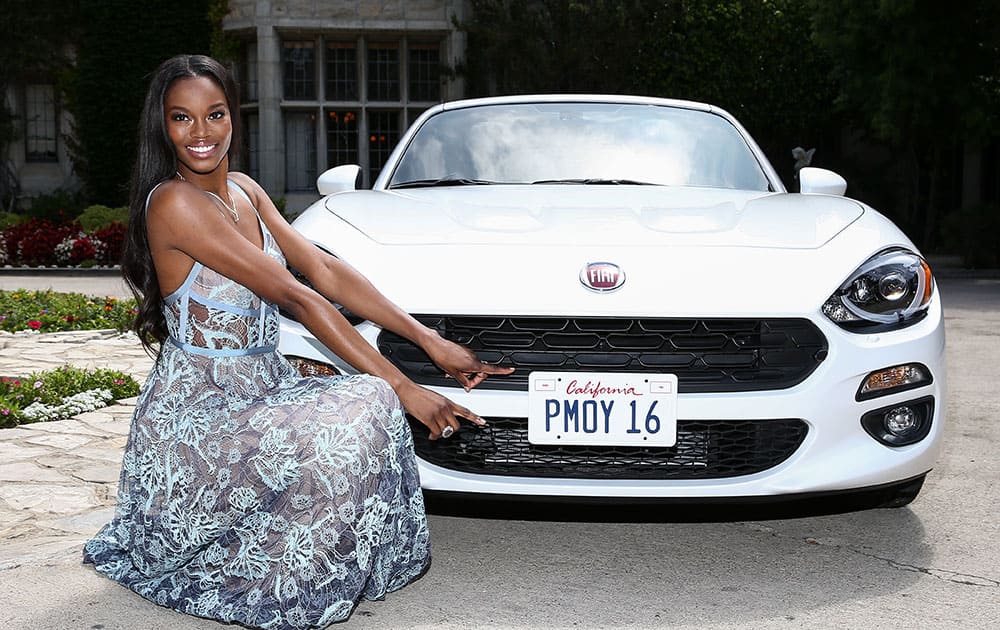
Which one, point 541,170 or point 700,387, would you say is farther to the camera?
point 541,170

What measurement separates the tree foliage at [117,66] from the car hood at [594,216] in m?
17.6

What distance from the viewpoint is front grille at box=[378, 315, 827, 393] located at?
3297 millimetres

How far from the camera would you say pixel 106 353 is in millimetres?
8117

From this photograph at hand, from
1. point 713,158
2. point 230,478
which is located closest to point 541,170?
point 713,158

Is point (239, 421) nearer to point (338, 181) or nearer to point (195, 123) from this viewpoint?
point (195, 123)

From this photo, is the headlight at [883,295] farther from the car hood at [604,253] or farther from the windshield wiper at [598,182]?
the windshield wiper at [598,182]

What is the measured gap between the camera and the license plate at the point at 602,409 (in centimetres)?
321

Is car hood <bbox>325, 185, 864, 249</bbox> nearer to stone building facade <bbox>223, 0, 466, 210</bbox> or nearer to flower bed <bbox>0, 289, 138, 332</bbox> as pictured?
flower bed <bbox>0, 289, 138, 332</bbox>

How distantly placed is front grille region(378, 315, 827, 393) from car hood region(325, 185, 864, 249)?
0.32 meters

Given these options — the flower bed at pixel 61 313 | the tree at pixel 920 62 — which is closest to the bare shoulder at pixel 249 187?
the flower bed at pixel 61 313

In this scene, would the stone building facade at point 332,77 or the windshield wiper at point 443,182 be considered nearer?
the windshield wiper at point 443,182

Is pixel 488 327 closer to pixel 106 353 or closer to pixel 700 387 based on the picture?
pixel 700 387

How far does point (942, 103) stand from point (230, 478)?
1601 centimetres

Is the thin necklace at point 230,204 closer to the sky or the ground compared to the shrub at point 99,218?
closer to the sky
